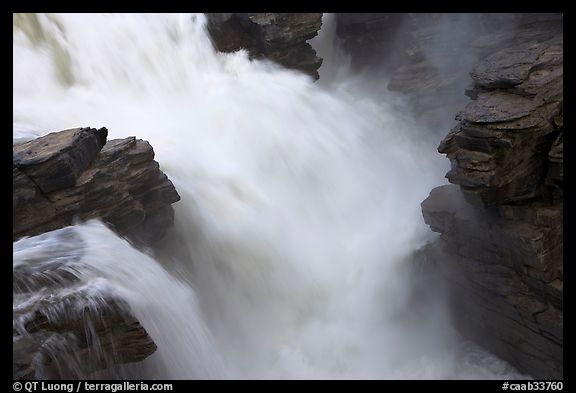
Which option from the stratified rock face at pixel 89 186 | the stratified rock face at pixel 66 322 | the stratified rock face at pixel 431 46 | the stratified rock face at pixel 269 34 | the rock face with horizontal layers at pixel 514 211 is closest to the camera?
the stratified rock face at pixel 66 322

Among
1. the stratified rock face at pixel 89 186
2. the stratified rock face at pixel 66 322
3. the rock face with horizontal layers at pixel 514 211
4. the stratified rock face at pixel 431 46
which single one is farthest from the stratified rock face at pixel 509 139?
the stratified rock face at pixel 66 322

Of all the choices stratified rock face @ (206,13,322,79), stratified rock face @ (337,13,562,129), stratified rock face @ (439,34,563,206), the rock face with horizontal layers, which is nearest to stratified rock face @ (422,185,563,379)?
the rock face with horizontal layers

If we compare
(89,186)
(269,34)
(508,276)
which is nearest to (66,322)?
(89,186)

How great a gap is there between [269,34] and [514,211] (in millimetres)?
8931

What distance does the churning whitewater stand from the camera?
304 inches

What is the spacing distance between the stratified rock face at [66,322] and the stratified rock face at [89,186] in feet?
2.98

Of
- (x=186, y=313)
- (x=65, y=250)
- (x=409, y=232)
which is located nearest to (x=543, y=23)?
(x=409, y=232)

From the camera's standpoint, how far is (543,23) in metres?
11.4

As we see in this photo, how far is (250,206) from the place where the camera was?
10.3 metres

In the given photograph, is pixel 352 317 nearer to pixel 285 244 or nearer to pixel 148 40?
pixel 285 244

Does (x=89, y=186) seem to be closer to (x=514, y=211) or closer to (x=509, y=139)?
(x=509, y=139)

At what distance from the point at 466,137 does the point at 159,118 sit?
24.4 feet

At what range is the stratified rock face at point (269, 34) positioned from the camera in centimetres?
1427

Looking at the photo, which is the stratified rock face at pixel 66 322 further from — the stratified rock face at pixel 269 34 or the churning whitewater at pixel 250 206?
the stratified rock face at pixel 269 34
